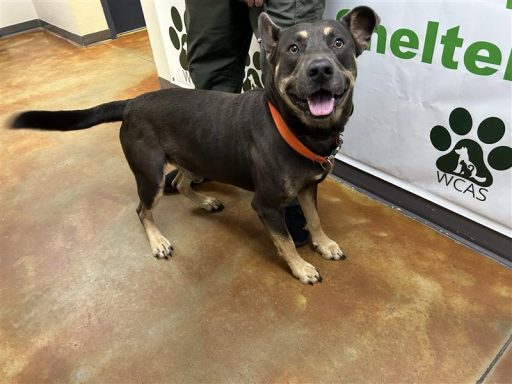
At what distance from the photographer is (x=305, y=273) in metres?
2.04

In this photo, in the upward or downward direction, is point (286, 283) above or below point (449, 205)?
below

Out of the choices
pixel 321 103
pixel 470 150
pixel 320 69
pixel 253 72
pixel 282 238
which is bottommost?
pixel 282 238

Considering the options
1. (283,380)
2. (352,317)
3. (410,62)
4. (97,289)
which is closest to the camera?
(283,380)

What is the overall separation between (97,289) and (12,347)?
17.3 inches

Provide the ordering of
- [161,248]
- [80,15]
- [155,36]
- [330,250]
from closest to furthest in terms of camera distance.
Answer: [330,250], [161,248], [155,36], [80,15]

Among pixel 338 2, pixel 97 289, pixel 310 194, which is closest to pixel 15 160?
pixel 97 289

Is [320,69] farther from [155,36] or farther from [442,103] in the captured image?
[155,36]

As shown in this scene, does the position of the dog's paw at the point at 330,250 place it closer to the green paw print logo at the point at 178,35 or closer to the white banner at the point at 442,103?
the white banner at the point at 442,103

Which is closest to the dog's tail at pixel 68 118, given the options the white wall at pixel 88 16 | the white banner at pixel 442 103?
the white banner at pixel 442 103

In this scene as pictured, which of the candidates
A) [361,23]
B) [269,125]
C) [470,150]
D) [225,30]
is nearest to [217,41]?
[225,30]

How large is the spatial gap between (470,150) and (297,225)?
951 millimetres

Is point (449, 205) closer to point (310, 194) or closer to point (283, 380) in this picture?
point (310, 194)

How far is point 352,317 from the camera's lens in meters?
1.89

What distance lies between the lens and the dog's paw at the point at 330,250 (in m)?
2.18
